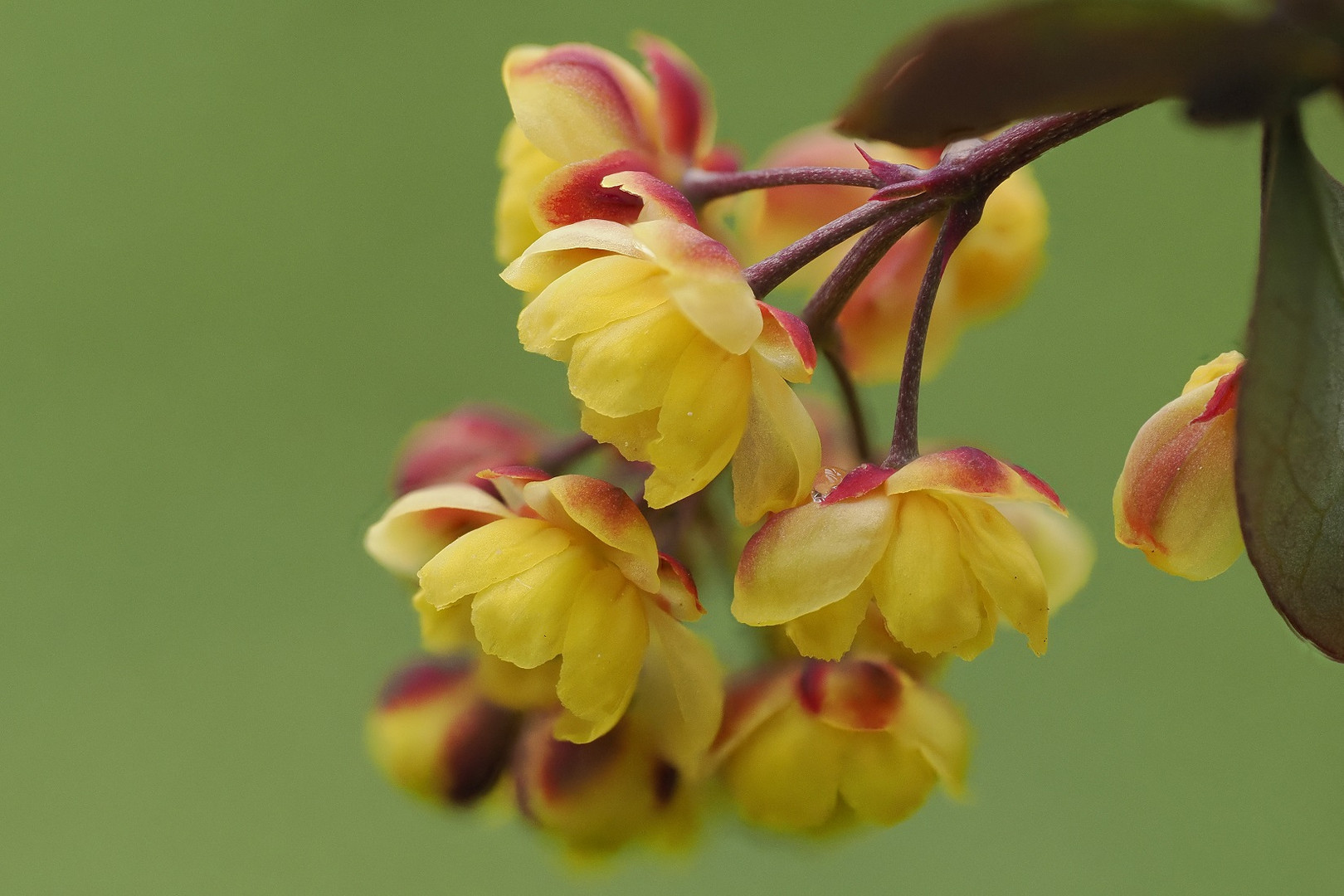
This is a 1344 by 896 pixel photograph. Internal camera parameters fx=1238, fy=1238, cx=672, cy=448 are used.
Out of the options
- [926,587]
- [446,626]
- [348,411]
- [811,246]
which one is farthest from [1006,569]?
[348,411]

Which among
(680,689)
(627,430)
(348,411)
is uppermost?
(627,430)

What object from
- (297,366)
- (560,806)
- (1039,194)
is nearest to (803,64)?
(297,366)

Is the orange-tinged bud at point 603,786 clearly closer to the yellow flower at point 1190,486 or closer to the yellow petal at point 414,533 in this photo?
the yellow petal at point 414,533

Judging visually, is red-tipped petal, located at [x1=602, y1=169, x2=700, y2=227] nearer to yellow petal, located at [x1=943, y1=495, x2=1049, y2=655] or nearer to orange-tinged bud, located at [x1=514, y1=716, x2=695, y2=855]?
yellow petal, located at [x1=943, y1=495, x2=1049, y2=655]

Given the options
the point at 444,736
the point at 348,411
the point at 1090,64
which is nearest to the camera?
the point at 1090,64

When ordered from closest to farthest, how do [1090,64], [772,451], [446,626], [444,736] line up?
1. [1090,64]
2. [772,451]
3. [446,626]
4. [444,736]

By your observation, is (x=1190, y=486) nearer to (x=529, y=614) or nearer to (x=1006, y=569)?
(x=1006, y=569)

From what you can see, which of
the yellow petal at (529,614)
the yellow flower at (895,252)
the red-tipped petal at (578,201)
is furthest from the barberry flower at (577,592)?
the yellow flower at (895,252)

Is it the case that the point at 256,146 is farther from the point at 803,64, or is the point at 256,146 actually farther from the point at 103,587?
the point at 803,64
